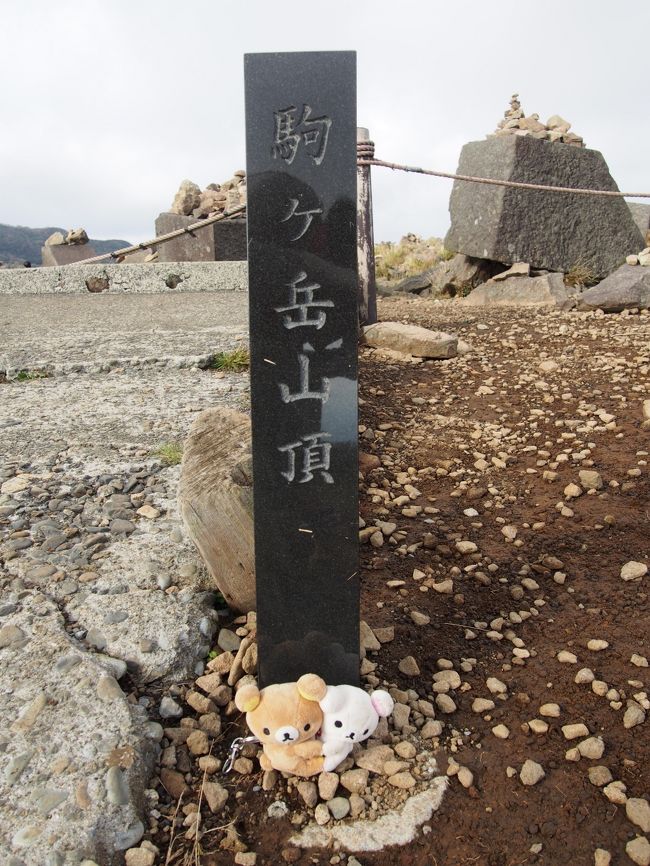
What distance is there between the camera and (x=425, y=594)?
8.09 ft

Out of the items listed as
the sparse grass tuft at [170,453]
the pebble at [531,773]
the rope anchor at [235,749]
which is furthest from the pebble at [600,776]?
the sparse grass tuft at [170,453]

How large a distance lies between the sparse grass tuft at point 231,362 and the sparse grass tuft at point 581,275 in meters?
4.74

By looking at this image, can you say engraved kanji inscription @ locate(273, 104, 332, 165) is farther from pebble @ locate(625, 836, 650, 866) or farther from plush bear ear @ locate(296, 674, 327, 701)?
pebble @ locate(625, 836, 650, 866)

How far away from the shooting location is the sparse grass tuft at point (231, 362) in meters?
4.40

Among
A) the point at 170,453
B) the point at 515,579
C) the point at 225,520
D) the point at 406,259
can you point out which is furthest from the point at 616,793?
the point at 406,259

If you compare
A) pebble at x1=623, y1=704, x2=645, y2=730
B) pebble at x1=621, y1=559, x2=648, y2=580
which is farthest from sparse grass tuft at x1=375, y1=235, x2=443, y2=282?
pebble at x1=623, y1=704, x2=645, y2=730

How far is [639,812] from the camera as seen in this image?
1584 millimetres

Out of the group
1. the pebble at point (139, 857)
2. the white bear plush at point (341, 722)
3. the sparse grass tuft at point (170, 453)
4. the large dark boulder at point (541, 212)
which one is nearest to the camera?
the pebble at point (139, 857)

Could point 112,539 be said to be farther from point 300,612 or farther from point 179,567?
point 300,612

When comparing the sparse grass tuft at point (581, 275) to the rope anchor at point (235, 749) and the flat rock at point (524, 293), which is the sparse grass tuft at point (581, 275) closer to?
the flat rock at point (524, 293)

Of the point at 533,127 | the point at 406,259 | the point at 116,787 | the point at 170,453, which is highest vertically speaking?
the point at 533,127

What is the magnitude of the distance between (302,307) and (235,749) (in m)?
1.09

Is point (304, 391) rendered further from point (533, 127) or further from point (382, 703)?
point (533, 127)

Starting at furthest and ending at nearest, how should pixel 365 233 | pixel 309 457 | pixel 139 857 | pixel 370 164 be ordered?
pixel 365 233 < pixel 370 164 < pixel 309 457 < pixel 139 857
